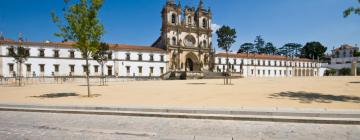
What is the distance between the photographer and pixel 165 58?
55906 millimetres

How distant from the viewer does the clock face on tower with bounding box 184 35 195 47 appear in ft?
191

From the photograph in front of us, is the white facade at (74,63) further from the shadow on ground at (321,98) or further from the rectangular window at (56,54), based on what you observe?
the shadow on ground at (321,98)

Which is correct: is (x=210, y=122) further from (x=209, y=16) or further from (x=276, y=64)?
(x=276, y=64)

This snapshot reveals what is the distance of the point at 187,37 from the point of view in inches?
2301

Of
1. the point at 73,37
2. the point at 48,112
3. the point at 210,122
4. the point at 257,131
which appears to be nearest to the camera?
the point at 257,131

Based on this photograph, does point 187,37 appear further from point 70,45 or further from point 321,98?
point 321,98

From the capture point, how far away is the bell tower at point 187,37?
55062 mm

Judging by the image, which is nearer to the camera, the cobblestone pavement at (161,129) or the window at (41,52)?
the cobblestone pavement at (161,129)

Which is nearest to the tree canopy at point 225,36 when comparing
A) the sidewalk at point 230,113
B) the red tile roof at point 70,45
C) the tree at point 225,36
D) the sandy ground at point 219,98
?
the tree at point 225,36

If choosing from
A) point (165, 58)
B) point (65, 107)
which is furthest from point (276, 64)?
point (65, 107)

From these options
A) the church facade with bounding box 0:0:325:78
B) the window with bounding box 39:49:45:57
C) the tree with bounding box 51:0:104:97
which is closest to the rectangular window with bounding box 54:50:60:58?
the church facade with bounding box 0:0:325:78

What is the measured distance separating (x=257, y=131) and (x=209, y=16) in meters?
58.6

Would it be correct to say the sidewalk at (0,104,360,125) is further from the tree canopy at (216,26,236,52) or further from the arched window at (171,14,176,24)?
the arched window at (171,14,176,24)

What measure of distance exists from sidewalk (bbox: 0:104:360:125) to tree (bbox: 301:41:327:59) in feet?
335
